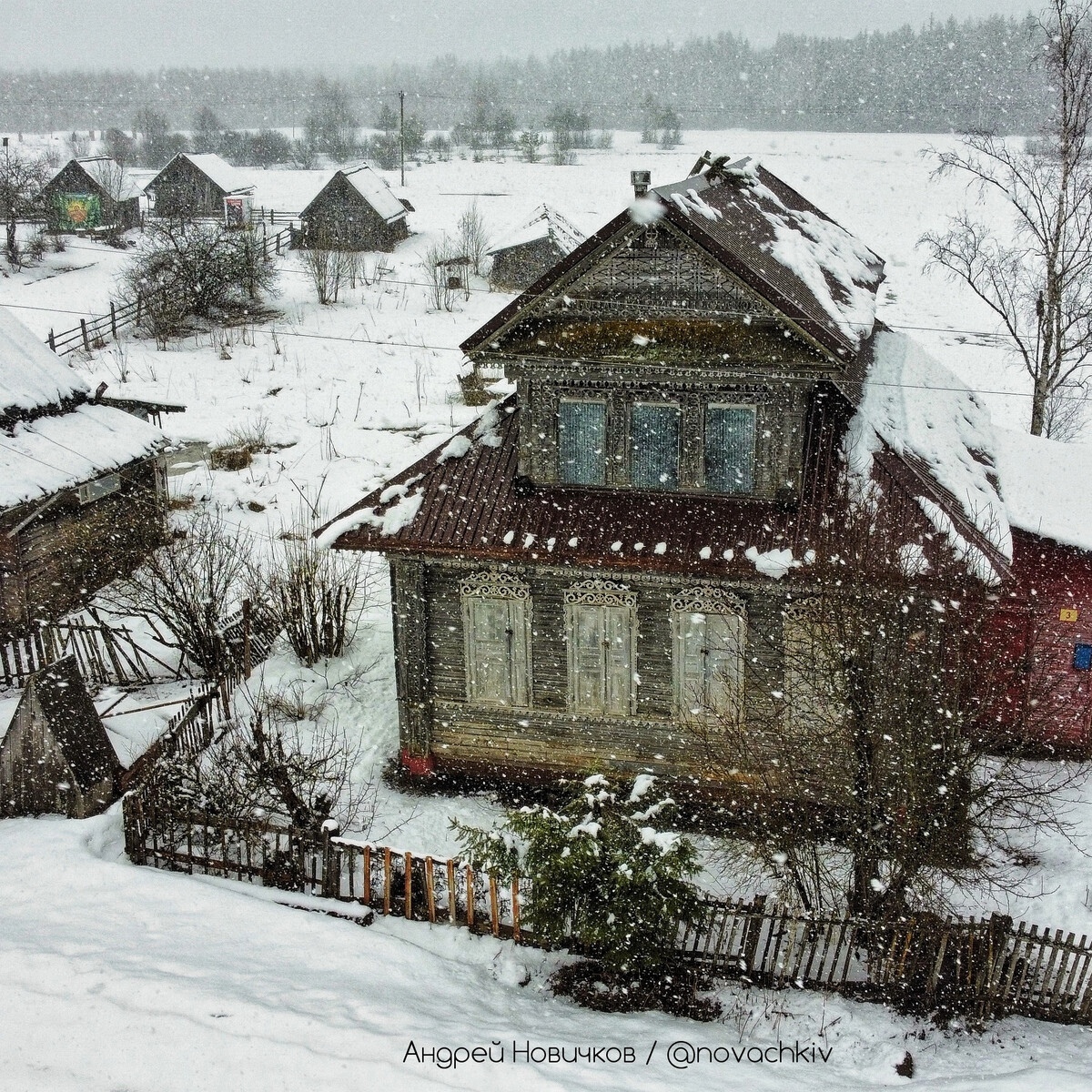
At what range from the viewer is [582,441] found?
40.4ft

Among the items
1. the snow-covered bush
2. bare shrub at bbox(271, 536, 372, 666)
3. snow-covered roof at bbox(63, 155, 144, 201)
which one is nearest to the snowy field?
bare shrub at bbox(271, 536, 372, 666)

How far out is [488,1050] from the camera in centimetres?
824

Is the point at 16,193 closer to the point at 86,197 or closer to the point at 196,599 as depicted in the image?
the point at 86,197

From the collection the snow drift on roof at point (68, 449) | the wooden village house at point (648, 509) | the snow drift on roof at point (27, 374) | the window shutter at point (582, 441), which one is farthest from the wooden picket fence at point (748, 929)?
the snow drift on roof at point (27, 374)

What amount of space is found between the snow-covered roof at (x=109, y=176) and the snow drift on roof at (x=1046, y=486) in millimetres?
53803

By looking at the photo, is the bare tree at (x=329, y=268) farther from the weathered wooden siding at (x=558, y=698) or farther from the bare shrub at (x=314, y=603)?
the weathered wooden siding at (x=558, y=698)

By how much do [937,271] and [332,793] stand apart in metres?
44.4

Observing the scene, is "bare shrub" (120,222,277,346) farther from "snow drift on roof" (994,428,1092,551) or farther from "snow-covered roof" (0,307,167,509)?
"snow drift on roof" (994,428,1092,551)

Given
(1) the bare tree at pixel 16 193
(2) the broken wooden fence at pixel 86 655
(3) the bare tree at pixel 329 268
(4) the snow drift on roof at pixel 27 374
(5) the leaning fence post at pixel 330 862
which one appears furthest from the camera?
(1) the bare tree at pixel 16 193

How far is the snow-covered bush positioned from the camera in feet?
29.3

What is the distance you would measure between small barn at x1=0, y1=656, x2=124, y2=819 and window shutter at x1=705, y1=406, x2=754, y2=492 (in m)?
7.77

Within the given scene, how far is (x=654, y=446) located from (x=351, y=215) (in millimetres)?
43490

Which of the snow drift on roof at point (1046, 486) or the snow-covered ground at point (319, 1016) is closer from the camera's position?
the snow-covered ground at point (319, 1016)

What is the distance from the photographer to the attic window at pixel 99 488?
1960cm
